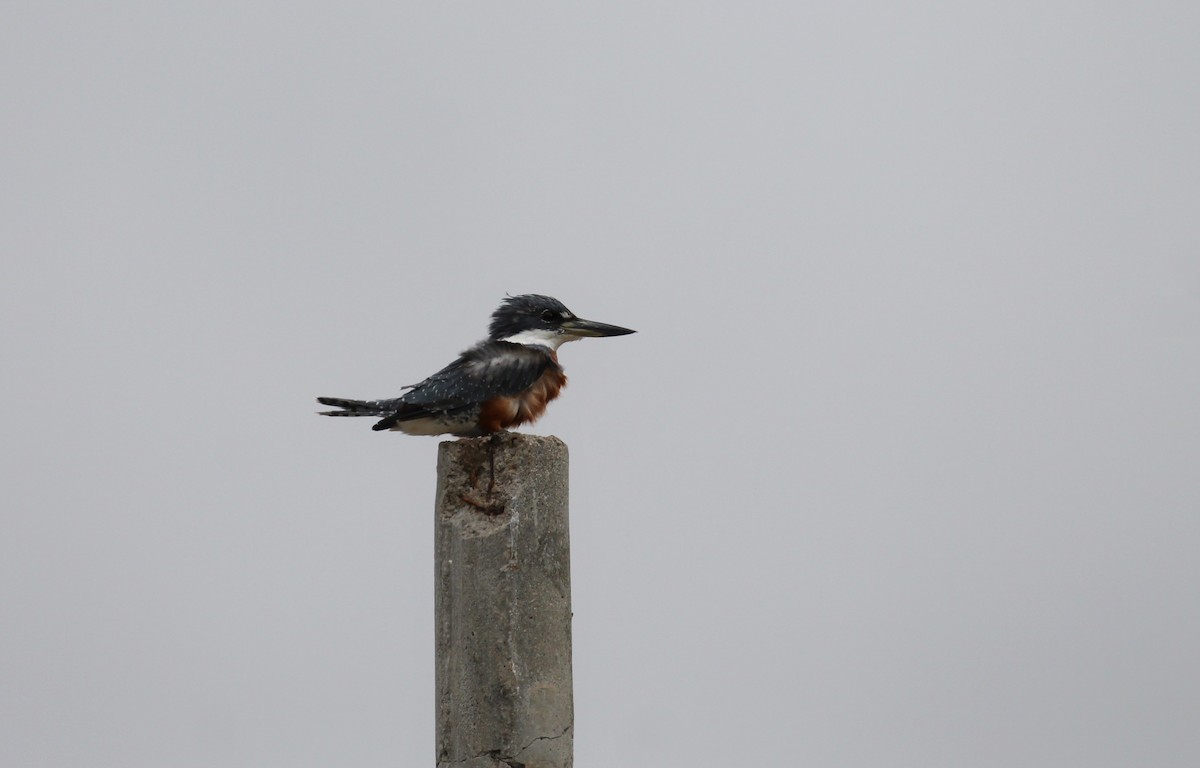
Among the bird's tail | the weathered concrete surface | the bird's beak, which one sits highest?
the bird's beak

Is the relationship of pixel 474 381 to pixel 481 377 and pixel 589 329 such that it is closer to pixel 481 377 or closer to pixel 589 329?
pixel 481 377

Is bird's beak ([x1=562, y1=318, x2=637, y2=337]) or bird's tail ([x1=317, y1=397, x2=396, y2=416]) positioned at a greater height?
bird's beak ([x1=562, y1=318, x2=637, y2=337])

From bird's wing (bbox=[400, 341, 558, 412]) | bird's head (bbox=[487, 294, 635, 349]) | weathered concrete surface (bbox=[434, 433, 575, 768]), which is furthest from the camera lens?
bird's head (bbox=[487, 294, 635, 349])

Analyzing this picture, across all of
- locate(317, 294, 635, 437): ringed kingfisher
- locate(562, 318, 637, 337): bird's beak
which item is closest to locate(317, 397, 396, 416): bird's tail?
locate(317, 294, 635, 437): ringed kingfisher

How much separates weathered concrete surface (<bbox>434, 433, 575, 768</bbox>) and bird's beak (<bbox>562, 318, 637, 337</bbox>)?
1055 mm

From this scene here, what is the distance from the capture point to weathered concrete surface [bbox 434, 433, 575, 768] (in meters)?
6.56

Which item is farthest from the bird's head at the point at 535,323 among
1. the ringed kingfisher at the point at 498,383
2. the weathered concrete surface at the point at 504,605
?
the weathered concrete surface at the point at 504,605

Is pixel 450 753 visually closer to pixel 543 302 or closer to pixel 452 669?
pixel 452 669

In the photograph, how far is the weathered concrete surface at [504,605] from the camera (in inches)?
258

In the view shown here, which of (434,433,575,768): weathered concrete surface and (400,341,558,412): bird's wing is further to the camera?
(400,341,558,412): bird's wing

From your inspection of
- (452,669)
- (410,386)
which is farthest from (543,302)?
(452,669)

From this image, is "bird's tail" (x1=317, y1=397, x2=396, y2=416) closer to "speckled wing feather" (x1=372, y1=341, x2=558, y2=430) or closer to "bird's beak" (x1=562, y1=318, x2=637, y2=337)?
"speckled wing feather" (x1=372, y1=341, x2=558, y2=430)

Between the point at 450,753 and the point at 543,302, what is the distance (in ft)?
8.88

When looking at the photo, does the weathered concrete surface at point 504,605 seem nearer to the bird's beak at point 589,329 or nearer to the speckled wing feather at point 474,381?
the speckled wing feather at point 474,381
